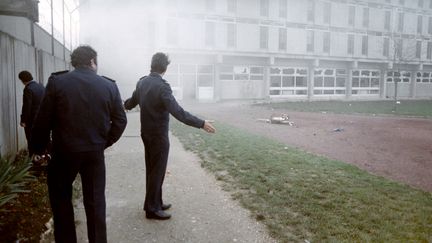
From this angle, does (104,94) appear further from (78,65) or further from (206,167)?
(206,167)

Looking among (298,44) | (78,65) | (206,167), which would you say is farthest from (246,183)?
(298,44)

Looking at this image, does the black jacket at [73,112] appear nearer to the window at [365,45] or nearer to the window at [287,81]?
the window at [287,81]

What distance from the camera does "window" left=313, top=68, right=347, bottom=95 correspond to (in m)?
32.8

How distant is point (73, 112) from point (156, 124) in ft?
4.35

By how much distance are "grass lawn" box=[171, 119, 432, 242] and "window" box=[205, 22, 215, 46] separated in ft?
66.1

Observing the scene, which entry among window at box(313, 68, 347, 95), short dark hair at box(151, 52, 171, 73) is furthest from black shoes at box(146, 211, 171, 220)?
window at box(313, 68, 347, 95)

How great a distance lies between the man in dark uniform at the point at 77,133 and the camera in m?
2.87

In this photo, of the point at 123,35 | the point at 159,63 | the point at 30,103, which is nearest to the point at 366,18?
the point at 123,35

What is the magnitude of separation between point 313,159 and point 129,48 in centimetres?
1896

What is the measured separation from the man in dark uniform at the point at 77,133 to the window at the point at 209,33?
2471cm

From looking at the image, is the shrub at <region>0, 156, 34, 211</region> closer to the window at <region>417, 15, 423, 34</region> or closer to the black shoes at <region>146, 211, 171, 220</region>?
the black shoes at <region>146, 211, 171, 220</region>

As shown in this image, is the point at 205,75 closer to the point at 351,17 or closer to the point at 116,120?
the point at 351,17

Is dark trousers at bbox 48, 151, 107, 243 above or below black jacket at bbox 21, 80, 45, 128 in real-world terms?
below

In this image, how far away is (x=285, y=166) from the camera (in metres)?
6.80
